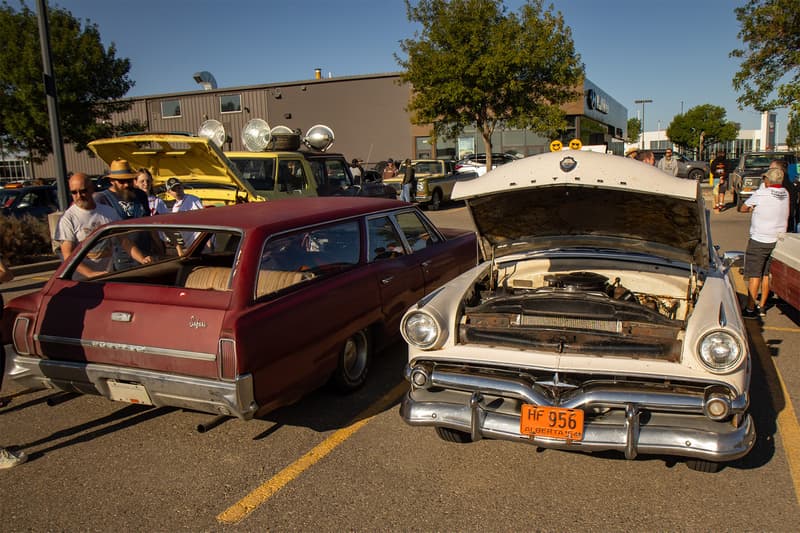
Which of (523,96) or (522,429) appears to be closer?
(522,429)

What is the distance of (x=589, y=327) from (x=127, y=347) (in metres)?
2.86

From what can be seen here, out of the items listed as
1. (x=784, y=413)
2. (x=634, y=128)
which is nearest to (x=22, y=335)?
(x=784, y=413)

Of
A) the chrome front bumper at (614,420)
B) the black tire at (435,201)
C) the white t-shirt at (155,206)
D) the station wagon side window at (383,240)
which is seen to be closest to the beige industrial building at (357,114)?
the black tire at (435,201)

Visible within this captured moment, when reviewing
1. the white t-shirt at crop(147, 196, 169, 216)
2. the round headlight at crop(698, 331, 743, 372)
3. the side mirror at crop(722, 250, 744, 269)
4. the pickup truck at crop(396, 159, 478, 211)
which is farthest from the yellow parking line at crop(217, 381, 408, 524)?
the pickup truck at crop(396, 159, 478, 211)

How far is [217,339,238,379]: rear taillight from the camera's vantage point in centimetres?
351

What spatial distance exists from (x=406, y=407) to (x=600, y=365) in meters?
1.13

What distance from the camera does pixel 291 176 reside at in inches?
418

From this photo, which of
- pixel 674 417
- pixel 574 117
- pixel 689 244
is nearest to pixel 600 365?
pixel 674 417

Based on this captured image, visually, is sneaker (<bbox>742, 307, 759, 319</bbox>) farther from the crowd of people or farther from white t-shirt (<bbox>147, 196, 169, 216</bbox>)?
white t-shirt (<bbox>147, 196, 169, 216</bbox>)

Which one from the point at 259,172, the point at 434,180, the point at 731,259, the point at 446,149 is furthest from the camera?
the point at 446,149

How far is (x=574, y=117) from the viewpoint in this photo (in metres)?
35.7

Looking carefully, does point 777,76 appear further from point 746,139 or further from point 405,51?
point 746,139

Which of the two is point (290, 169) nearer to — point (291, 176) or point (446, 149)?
point (291, 176)

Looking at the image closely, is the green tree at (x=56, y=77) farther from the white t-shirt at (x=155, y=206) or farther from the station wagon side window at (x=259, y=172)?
the white t-shirt at (x=155, y=206)
